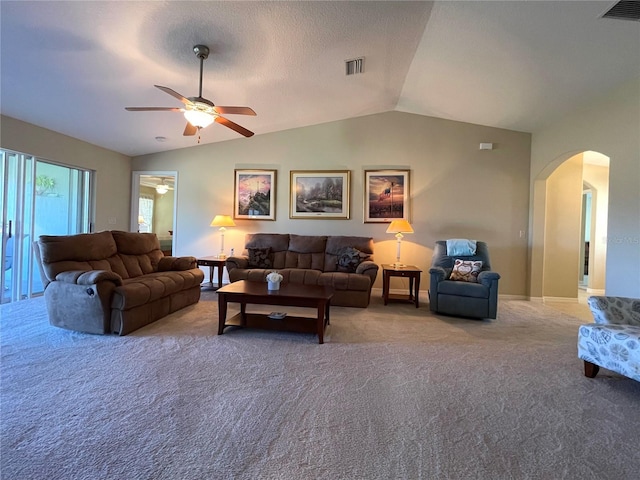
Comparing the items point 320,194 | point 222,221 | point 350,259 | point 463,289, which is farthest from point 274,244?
point 463,289

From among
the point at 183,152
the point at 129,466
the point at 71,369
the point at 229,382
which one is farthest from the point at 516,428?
the point at 183,152

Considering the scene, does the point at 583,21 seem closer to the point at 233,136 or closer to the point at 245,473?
the point at 245,473

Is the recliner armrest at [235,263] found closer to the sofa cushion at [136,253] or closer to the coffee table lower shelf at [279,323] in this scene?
the sofa cushion at [136,253]

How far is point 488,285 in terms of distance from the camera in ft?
12.3

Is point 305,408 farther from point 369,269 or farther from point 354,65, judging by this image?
point 354,65

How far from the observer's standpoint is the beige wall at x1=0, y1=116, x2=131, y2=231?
395cm

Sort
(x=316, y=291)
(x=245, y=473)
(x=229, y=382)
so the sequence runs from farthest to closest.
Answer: (x=316, y=291)
(x=229, y=382)
(x=245, y=473)

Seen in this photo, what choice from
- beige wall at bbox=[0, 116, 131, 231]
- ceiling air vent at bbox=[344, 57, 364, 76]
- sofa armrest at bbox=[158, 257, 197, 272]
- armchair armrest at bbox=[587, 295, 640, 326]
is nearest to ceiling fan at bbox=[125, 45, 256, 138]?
ceiling air vent at bbox=[344, 57, 364, 76]

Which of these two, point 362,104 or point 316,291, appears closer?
point 316,291

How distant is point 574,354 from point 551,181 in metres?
3.34

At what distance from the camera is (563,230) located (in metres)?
4.97

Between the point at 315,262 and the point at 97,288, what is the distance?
2.99 metres

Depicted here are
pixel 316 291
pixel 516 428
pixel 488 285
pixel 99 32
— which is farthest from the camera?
pixel 488 285

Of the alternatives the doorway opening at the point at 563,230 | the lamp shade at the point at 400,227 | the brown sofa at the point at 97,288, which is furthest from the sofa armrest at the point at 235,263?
the doorway opening at the point at 563,230
